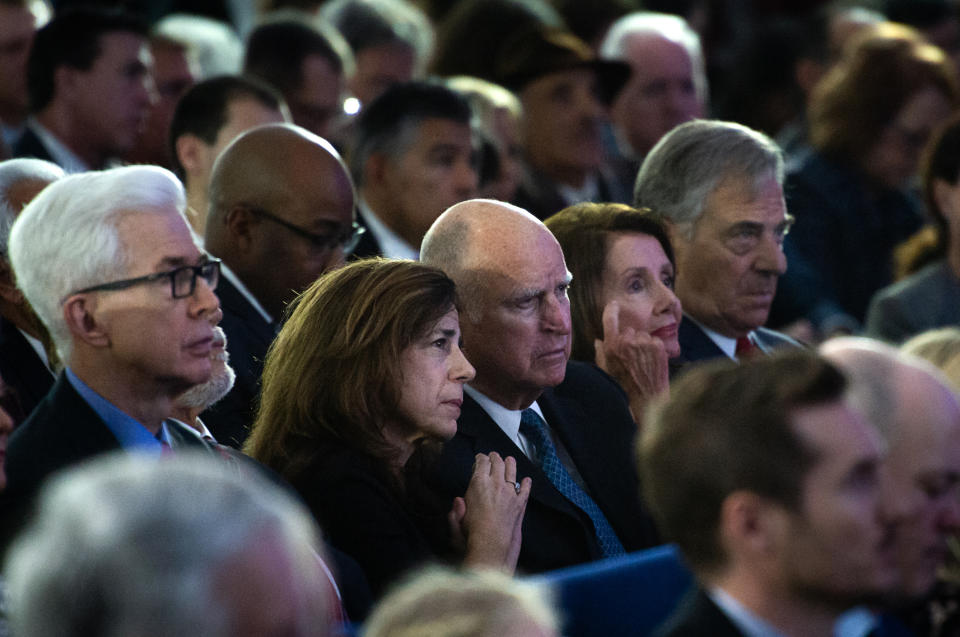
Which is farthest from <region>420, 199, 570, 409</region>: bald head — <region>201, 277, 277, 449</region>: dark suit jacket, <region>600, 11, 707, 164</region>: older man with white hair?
<region>600, 11, 707, 164</region>: older man with white hair

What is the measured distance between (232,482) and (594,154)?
510 cm

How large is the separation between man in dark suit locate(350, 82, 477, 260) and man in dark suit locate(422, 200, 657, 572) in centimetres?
143

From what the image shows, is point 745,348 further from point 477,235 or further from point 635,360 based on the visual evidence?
point 477,235

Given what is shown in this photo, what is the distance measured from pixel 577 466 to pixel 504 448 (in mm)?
297

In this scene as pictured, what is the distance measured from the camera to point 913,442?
9.82 ft

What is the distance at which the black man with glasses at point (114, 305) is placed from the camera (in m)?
3.07

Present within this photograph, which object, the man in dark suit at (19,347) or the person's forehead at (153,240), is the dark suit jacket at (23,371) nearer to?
the man in dark suit at (19,347)

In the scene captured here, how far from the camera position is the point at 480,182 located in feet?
19.5

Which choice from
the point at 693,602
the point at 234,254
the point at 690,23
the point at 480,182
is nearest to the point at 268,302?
the point at 234,254

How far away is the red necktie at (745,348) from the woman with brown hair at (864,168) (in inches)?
77.7

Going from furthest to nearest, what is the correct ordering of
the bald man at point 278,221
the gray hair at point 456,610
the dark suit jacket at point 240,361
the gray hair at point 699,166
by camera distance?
1. the gray hair at point 699,166
2. the bald man at point 278,221
3. the dark suit jacket at point 240,361
4. the gray hair at point 456,610

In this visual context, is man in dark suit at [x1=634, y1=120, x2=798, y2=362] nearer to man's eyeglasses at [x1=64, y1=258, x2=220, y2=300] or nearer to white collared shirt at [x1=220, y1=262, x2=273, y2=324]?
white collared shirt at [x1=220, y1=262, x2=273, y2=324]

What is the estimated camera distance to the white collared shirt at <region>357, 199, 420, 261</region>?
5.31 metres

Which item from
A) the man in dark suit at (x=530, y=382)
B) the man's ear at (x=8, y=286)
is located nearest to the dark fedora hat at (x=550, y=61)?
the man in dark suit at (x=530, y=382)
